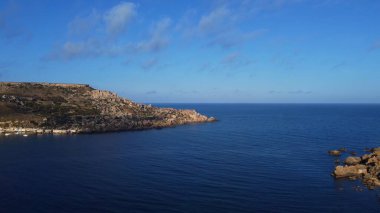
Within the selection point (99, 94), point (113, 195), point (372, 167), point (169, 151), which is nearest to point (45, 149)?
point (169, 151)

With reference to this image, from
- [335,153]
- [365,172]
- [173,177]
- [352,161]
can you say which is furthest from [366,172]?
[173,177]

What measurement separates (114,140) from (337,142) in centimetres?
6065

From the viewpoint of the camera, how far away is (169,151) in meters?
90.8

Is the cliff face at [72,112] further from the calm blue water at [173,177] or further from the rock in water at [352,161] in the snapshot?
the rock in water at [352,161]

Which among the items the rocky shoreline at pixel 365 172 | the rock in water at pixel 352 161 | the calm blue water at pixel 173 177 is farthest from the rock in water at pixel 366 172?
the rock in water at pixel 352 161

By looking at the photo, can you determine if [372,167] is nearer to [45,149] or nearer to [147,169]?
[147,169]

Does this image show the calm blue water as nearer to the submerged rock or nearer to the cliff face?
the submerged rock

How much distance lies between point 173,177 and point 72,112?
94127mm

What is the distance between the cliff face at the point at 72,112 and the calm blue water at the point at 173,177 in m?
22.2

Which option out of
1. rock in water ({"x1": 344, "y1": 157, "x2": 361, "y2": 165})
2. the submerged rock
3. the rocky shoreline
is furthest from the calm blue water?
rock in water ({"x1": 344, "y1": 157, "x2": 361, "y2": 165})

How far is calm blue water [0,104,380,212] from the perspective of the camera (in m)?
50.0

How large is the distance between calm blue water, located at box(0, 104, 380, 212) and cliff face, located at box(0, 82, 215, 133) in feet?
72.8

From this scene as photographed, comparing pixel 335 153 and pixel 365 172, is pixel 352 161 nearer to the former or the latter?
pixel 365 172

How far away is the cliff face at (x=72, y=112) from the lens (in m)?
130
